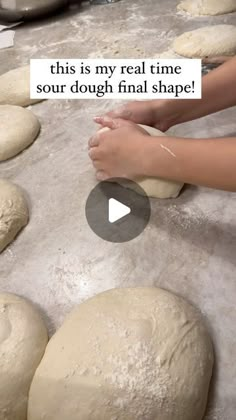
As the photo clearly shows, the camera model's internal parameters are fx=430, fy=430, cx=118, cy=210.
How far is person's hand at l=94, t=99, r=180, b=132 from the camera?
1334mm

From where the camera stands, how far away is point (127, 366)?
0.82 meters

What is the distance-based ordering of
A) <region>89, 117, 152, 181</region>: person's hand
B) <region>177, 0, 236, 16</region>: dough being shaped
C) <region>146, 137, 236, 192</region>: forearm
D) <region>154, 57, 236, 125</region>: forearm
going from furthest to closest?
<region>177, 0, 236, 16</region>: dough being shaped < <region>154, 57, 236, 125</region>: forearm < <region>89, 117, 152, 181</region>: person's hand < <region>146, 137, 236, 192</region>: forearm

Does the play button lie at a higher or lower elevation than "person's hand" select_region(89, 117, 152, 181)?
lower

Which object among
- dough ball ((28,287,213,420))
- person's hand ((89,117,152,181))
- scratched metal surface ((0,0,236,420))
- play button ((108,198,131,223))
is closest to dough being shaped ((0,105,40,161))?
scratched metal surface ((0,0,236,420))

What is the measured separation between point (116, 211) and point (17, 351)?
50cm

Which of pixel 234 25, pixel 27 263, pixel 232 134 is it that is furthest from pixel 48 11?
pixel 27 263

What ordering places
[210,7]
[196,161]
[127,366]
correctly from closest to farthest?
[127,366] < [196,161] < [210,7]

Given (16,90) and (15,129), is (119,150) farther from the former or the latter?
(16,90)

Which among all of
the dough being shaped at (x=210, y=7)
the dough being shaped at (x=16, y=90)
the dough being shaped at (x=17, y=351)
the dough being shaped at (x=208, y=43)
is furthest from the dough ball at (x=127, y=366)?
the dough being shaped at (x=210, y=7)

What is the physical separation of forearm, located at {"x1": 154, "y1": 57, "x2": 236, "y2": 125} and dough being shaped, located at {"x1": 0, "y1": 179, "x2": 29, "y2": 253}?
54 cm

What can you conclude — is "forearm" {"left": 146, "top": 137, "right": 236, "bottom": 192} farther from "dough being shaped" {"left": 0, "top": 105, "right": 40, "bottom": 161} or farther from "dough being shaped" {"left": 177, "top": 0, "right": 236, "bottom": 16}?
"dough being shaped" {"left": 177, "top": 0, "right": 236, "bottom": 16}
